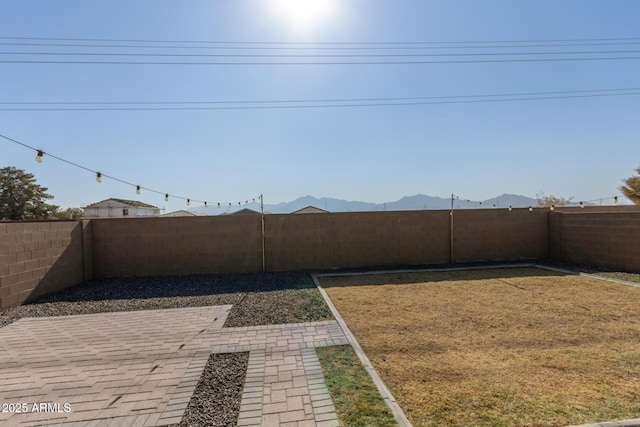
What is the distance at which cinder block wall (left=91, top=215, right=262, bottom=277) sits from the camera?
834cm

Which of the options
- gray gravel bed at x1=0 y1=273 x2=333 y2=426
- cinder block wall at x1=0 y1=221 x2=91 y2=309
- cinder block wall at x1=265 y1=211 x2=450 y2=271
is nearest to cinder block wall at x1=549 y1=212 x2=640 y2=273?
cinder block wall at x1=265 y1=211 x2=450 y2=271

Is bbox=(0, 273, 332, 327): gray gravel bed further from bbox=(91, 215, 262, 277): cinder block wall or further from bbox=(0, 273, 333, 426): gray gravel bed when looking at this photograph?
bbox=(91, 215, 262, 277): cinder block wall

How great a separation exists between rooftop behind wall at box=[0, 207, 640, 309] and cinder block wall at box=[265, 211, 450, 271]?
1.1 inches

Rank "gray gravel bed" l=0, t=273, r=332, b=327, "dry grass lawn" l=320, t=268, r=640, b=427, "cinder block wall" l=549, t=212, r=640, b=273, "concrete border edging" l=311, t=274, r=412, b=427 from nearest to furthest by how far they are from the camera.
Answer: "concrete border edging" l=311, t=274, r=412, b=427 → "dry grass lawn" l=320, t=268, r=640, b=427 → "gray gravel bed" l=0, t=273, r=332, b=327 → "cinder block wall" l=549, t=212, r=640, b=273

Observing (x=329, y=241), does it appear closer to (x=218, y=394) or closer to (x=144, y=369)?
(x=144, y=369)

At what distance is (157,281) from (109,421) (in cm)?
595

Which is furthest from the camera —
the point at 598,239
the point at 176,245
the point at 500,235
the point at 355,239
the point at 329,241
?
the point at 500,235

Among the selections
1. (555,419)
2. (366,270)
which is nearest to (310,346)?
(555,419)

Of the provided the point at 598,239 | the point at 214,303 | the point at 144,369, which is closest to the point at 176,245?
the point at 214,303

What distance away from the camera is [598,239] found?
28.7 feet

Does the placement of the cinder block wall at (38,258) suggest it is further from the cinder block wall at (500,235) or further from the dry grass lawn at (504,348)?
the cinder block wall at (500,235)

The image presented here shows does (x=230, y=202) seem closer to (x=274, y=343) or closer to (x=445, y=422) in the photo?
(x=274, y=343)

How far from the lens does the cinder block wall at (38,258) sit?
232 inches

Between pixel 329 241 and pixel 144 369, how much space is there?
618 cm
